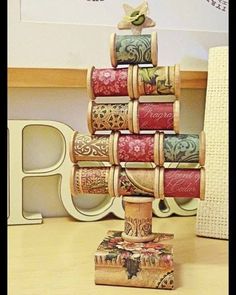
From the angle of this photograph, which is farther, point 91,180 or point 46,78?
point 46,78

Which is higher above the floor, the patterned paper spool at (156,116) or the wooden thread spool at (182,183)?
the patterned paper spool at (156,116)

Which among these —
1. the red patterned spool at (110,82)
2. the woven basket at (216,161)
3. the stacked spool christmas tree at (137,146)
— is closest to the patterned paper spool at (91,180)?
the stacked spool christmas tree at (137,146)

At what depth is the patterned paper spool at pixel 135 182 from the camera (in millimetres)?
608

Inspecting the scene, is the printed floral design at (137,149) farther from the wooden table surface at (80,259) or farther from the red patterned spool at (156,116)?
the wooden table surface at (80,259)

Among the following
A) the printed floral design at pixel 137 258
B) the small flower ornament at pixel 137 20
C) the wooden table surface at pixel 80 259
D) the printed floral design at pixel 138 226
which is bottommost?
the wooden table surface at pixel 80 259

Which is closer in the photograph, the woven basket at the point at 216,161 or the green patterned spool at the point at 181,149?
the green patterned spool at the point at 181,149

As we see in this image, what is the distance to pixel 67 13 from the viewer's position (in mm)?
899

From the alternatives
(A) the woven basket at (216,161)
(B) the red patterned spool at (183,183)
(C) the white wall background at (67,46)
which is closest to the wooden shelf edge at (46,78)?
(C) the white wall background at (67,46)

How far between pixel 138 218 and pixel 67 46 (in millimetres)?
435

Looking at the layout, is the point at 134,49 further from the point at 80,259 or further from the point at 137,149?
the point at 80,259

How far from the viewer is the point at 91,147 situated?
622 mm

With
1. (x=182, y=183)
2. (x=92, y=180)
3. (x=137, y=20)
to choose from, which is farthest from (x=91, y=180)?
(x=137, y=20)

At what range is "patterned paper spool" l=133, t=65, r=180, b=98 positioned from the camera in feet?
2.01

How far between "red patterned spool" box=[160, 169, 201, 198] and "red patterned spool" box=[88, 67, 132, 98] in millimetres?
130
